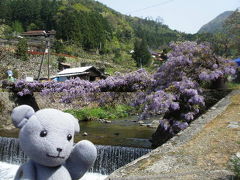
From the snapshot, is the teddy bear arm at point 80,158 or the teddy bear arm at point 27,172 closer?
the teddy bear arm at point 27,172

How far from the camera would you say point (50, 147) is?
3055 millimetres

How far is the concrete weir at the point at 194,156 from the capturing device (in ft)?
15.9

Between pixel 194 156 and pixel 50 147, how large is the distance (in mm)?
3181

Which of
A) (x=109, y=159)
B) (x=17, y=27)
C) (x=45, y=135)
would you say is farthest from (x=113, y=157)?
(x=17, y=27)

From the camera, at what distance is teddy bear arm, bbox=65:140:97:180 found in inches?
132

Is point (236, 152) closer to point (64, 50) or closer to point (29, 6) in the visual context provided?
point (64, 50)

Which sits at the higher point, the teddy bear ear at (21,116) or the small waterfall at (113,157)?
the teddy bear ear at (21,116)

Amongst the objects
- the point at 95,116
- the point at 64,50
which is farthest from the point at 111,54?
the point at 95,116

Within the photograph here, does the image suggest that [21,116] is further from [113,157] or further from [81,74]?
[81,74]

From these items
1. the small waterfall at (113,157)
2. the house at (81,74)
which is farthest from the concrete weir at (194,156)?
the house at (81,74)

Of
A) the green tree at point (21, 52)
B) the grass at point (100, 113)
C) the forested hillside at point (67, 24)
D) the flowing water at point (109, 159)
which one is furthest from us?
the forested hillside at point (67, 24)

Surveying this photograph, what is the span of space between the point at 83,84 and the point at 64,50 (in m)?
38.8

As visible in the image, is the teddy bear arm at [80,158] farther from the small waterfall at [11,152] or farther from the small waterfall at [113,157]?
the small waterfall at [11,152]

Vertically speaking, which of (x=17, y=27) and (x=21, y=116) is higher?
(x=17, y=27)
